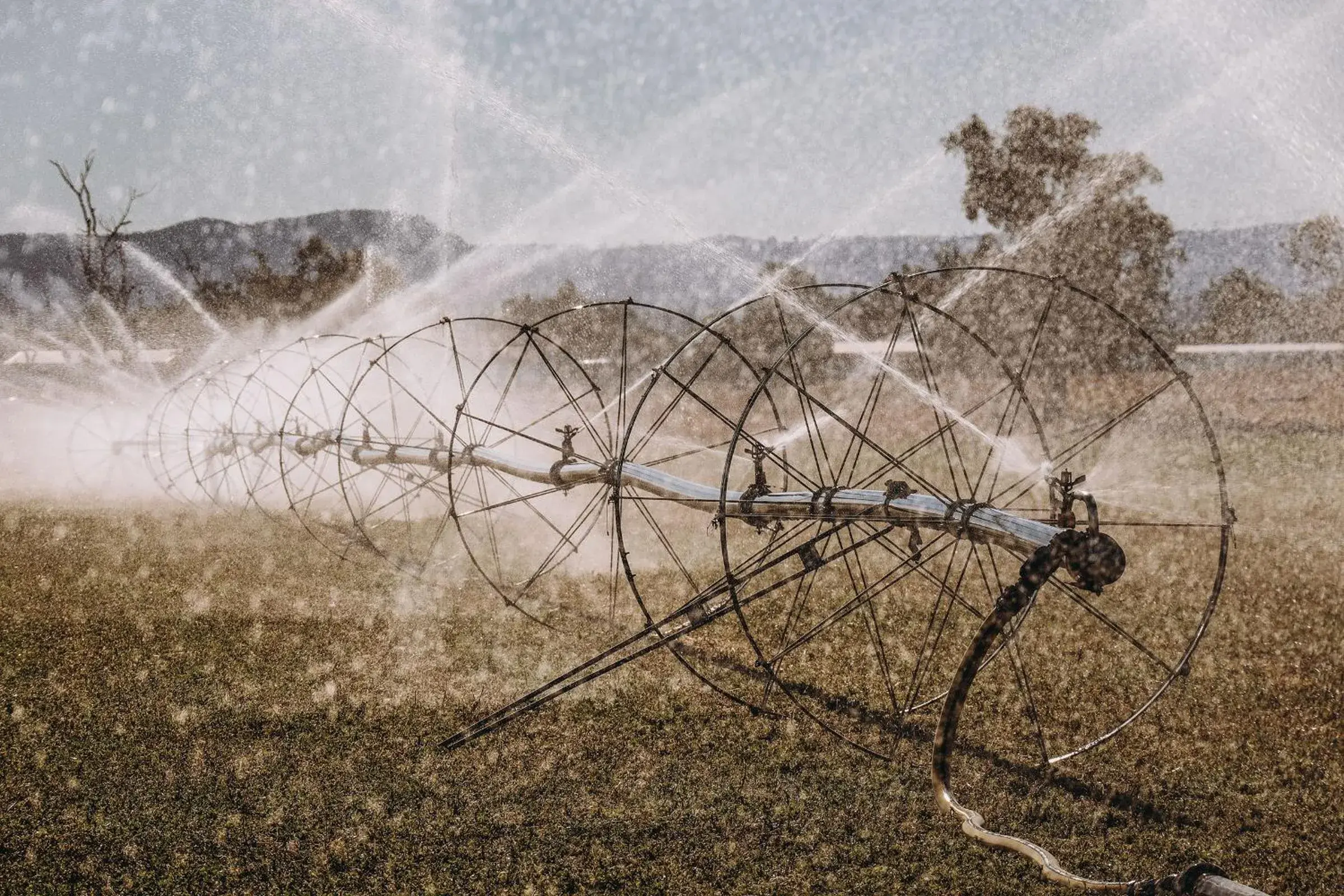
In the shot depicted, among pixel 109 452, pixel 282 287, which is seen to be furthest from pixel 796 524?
pixel 282 287

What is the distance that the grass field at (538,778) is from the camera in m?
4.35

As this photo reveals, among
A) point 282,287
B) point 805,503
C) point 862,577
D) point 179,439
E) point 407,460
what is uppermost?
point 282,287

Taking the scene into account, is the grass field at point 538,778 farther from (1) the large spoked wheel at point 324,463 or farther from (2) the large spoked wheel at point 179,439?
(2) the large spoked wheel at point 179,439

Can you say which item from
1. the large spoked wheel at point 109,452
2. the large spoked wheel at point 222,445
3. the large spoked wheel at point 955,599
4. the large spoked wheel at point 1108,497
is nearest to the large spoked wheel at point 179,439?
the large spoked wheel at point 222,445

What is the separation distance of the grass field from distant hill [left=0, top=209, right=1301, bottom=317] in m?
3.37

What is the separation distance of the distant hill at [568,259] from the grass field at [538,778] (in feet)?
11.1

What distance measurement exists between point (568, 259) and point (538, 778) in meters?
100

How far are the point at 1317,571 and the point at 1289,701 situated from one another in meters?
4.54

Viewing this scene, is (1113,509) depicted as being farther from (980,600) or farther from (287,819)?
(287,819)

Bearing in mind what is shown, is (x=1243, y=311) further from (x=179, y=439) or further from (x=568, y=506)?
(x=179, y=439)

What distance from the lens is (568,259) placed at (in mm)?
102250

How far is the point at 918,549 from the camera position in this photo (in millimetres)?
4801

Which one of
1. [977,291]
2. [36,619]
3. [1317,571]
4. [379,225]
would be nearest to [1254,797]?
[1317,571]

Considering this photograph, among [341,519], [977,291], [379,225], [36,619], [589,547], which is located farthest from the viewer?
[379,225]
